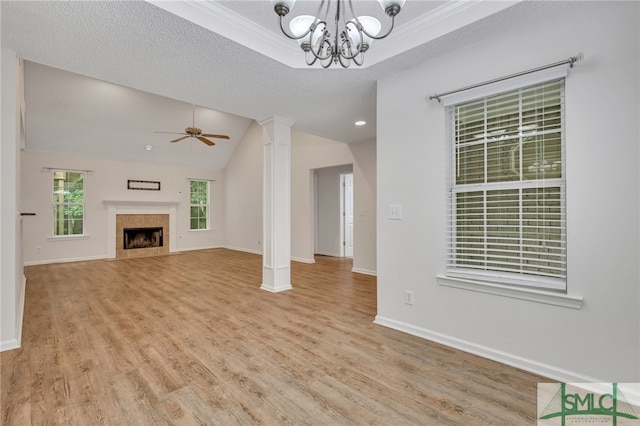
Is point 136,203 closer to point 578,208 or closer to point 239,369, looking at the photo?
point 239,369

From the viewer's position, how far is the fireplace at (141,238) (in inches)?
297

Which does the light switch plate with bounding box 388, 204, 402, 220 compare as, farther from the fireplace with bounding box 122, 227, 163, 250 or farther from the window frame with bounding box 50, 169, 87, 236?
the window frame with bounding box 50, 169, 87, 236

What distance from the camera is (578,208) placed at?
6.31 feet

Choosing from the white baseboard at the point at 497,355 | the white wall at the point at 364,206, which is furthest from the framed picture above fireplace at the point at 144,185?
the white baseboard at the point at 497,355

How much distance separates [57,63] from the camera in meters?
2.60

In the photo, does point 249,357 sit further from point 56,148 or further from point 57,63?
point 56,148

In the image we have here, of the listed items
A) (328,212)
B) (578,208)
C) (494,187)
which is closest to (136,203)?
(328,212)

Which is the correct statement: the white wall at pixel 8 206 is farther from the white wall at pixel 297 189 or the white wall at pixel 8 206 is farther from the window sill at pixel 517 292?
the white wall at pixel 297 189

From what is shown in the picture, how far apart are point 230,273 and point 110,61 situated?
381 centimetres

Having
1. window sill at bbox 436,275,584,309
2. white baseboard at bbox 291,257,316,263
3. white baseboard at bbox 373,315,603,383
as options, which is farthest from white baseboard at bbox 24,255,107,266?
window sill at bbox 436,275,584,309

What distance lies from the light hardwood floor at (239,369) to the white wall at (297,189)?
2538 mm

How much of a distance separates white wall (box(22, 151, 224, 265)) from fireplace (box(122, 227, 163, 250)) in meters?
0.44

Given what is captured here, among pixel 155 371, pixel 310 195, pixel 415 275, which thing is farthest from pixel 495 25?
pixel 310 195

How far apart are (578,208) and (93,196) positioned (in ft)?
28.9
